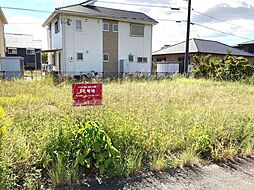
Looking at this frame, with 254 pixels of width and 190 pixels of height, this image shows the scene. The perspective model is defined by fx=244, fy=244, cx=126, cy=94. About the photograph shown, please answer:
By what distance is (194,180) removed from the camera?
304 cm

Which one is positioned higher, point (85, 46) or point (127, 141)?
point (85, 46)

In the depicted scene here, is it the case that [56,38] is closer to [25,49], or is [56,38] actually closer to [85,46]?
[85,46]

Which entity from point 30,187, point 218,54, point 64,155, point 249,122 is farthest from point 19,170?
point 218,54

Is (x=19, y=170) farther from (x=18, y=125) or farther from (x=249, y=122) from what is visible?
(x=249, y=122)

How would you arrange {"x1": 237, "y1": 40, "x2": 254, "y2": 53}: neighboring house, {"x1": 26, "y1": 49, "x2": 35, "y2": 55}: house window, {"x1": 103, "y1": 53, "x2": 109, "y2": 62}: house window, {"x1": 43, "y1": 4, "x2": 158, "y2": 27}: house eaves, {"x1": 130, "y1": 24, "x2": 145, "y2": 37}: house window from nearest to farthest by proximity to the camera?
{"x1": 43, "y1": 4, "x2": 158, "y2": 27}: house eaves, {"x1": 103, "y1": 53, "x2": 109, "y2": 62}: house window, {"x1": 130, "y1": 24, "x2": 145, "y2": 37}: house window, {"x1": 237, "y1": 40, "x2": 254, "y2": 53}: neighboring house, {"x1": 26, "y1": 49, "x2": 35, "y2": 55}: house window

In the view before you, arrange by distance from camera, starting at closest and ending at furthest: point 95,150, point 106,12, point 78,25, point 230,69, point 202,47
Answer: point 95,150 < point 230,69 < point 78,25 < point 106,12 < point 202,47

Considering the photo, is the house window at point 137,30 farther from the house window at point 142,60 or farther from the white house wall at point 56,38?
the white house wall at point 56,38

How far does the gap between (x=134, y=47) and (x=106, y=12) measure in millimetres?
3940

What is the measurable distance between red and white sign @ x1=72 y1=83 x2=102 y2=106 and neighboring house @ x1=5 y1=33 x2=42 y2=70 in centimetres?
3627

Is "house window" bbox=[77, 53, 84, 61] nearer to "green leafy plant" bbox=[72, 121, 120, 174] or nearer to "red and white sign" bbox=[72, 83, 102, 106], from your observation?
"red and white sign" bbox=[72, 83, 102, 106]

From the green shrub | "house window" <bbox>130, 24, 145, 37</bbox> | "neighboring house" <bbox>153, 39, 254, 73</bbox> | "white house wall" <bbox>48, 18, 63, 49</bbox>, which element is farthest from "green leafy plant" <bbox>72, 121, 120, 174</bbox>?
"neighboring house" <bbox>153, 39, 254, 73</bbox>

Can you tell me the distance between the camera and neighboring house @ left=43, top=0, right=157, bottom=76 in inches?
765

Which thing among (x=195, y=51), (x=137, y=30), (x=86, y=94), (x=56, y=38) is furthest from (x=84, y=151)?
(x=195, y=51)

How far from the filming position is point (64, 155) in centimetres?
296
